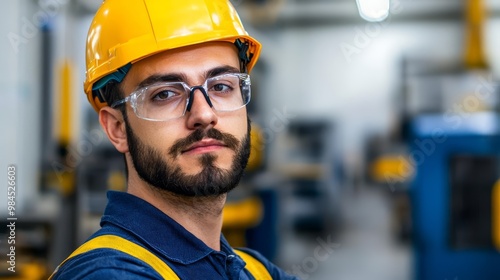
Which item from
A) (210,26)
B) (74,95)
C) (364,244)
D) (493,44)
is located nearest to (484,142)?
(74,95)

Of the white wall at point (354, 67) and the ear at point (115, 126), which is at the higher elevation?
the white wall at point (354, 67)

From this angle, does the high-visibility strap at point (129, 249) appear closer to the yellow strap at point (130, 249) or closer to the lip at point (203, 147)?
the yellow strap at point (130, 249)

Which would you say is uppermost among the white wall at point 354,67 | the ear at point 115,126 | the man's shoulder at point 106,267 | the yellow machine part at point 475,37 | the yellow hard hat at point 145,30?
the white wall at point 354,67

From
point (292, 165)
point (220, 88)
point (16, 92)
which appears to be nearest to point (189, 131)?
point (220, 88)

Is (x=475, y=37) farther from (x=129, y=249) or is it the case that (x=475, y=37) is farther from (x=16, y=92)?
(x=129, y=249)

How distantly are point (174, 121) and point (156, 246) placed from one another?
275 mm

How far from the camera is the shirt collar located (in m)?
1.27

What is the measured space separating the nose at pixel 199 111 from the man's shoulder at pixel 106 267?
33 centimetres

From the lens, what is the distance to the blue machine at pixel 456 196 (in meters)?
4.63

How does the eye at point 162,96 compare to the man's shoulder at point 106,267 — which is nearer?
the man's shoulder at point 106,267

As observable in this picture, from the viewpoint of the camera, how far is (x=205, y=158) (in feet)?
4.36

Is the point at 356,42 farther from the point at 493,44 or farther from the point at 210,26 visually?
the point at 210,26

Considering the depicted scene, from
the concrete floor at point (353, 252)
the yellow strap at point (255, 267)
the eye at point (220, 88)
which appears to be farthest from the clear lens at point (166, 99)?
the concrete floor at point (353, 252)

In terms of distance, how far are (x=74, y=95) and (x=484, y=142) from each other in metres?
2.96
